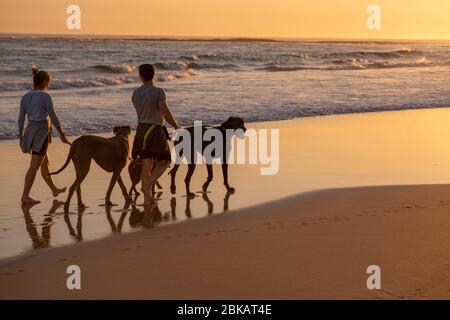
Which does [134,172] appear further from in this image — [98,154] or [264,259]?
[264,259]

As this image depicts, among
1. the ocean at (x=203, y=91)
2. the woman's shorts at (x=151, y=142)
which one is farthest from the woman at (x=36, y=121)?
the ocean at (x=203, y=91)

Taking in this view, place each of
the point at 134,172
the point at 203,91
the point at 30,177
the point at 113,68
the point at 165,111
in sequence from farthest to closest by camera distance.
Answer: the point at 113,68, the point at 203,91, the point at 134,172, the point at 30,177, the point at 165,111

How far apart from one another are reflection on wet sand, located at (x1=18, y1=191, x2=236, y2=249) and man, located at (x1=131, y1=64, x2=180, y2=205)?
0.36 meters

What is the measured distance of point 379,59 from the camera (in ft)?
200

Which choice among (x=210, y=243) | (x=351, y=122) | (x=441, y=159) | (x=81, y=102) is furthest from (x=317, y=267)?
(x=81, y=102)

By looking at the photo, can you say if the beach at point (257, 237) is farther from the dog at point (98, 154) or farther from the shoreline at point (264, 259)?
the dog at point (98, 154)

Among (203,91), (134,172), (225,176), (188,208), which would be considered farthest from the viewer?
(203,91)

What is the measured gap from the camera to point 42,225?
902cm

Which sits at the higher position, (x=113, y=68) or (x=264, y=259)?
(x=113, y=68)

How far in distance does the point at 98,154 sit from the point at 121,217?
0.98 m

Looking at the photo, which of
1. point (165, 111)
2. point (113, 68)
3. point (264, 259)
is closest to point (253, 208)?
point (165, 111)

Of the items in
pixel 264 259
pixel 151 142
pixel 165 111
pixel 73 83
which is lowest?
pixel 264 259

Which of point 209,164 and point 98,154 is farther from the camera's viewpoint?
point 209,164

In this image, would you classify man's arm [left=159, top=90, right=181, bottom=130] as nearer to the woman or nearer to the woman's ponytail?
the woman
